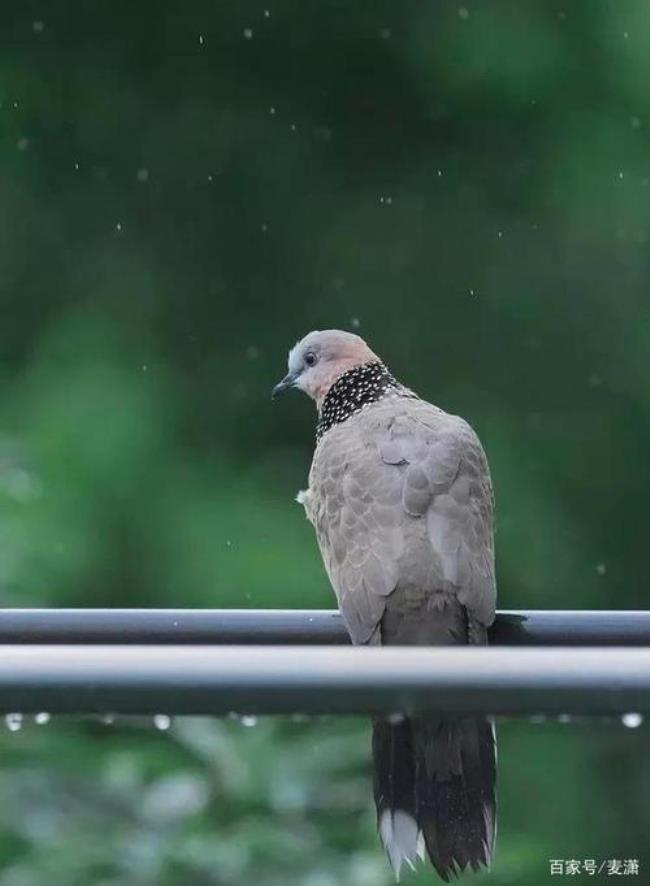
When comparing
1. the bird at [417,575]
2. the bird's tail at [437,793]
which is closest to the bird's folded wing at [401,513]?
the bird at [417,575]

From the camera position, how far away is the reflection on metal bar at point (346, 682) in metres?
0.85

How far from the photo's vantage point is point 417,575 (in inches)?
87.0

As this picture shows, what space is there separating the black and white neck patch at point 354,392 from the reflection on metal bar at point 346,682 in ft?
6.15

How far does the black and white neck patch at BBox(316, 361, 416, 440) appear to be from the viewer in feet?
9.10

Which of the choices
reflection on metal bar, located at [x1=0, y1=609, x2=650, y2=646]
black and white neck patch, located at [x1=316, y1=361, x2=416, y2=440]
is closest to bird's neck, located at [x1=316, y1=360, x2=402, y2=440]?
black and white neck patch, located at [x1=316, y1=361, x2=416, y2=440]

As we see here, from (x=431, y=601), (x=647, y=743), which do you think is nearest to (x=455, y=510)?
(x=431, y=601)

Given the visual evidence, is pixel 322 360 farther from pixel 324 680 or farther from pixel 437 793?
pixel 324 680

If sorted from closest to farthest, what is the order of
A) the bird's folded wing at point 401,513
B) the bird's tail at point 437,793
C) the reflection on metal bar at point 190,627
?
the reflection on metal bar at point 190,627, the bird's tail at point 437,793, the bird's folded wing at point 401,513

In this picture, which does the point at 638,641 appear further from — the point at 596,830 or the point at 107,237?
the point at 107,237

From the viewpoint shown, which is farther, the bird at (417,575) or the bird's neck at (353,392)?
the bird's neck at (353,392)

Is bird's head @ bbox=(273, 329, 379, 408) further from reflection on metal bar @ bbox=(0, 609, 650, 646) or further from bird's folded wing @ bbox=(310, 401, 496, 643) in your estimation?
reflection on metal bar @ bbox=(0, 609, 650, 646)

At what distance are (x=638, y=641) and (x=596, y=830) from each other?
9.95ft

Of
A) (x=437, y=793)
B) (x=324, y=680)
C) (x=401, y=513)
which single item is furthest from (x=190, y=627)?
(x=401, y=513)

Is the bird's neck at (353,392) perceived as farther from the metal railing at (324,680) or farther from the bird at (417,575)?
the metal railing at (324,680)
